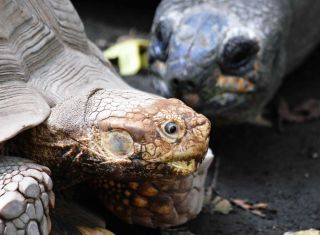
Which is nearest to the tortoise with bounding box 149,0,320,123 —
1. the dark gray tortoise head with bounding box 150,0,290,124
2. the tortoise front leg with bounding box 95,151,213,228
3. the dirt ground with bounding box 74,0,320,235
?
the dark gray tortoise head with bounding box 150,0,290,124

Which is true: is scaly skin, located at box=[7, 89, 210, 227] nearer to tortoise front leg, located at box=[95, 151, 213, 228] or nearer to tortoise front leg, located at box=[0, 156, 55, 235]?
tortoise front leg, located at box=[0, 156, 55, 235]

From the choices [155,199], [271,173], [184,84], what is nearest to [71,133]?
[155,199]

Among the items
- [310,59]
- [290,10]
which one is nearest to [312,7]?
[290,10]

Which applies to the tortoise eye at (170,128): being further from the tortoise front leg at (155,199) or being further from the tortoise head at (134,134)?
the tortoise front leg at (155,199)

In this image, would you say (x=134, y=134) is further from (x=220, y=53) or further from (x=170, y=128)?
(x=220, y=53)

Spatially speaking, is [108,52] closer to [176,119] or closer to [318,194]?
[318,194]

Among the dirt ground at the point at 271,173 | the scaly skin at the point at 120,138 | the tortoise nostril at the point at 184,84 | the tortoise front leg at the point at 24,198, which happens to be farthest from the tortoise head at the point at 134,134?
the tortoise nostril at the point at 184,84
